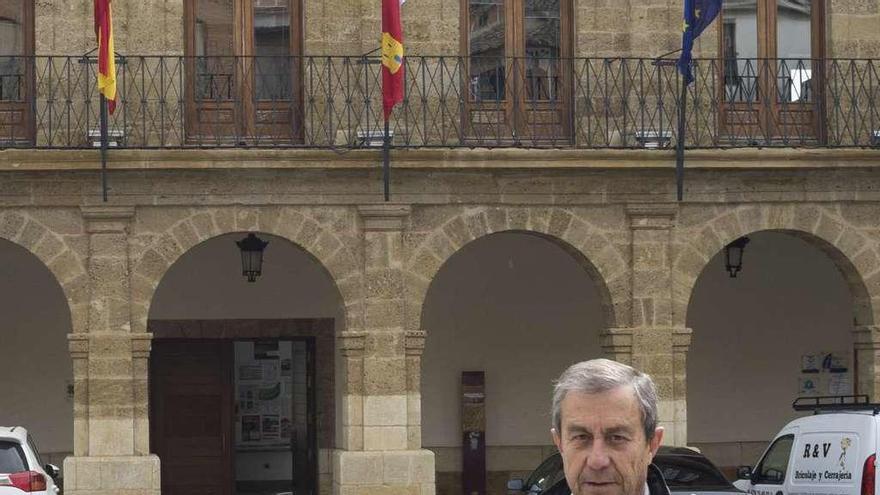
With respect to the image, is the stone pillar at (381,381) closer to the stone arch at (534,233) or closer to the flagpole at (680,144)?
the stone arch at (534,233)

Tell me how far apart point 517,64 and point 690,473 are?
559 cm

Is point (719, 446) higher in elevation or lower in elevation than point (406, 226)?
lower

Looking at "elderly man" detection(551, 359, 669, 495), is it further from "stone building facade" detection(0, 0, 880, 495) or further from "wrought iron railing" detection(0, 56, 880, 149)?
"wrought iron railing" detection(0, 56, 880, 149)

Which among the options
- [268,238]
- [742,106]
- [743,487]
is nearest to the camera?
[743,487]

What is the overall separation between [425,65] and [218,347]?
484 cm

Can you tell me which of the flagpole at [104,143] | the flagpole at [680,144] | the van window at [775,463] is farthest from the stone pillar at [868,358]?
the flagpole at [104,143]

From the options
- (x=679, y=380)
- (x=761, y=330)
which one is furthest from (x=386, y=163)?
(x=761, y=330)

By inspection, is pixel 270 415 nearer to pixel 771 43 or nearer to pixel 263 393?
pixel 263 393

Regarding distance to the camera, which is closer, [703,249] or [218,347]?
[703,249]

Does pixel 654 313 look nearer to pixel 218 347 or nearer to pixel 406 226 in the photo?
pixel 406 226

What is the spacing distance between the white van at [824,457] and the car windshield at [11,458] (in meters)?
5.60

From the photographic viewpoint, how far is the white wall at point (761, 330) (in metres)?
21.5

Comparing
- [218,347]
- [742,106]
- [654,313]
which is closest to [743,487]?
[654,313]

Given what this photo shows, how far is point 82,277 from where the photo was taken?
→ 17812 mm
